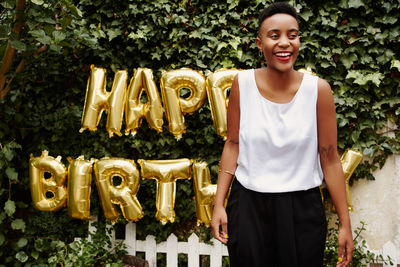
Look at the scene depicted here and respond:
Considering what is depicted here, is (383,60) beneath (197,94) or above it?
above

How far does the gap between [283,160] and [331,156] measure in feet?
0.76

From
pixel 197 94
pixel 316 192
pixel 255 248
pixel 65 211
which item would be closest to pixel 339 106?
pixel 197 94

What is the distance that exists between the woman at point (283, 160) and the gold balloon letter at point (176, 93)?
1.15 metres

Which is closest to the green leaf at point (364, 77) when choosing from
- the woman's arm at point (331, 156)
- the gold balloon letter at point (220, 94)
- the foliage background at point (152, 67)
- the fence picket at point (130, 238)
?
the foliage background at point (152, 67)

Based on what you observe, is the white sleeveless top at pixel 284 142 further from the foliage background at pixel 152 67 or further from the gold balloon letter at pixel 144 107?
the foliage background at pixel 152 67

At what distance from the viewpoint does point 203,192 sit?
2615 millimetres

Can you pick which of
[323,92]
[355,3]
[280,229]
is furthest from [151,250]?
[355,3]

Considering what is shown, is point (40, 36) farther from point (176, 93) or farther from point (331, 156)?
point (331, 156)

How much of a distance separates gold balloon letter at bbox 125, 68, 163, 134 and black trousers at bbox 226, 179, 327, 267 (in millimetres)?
1399

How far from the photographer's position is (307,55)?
2898 millimetres

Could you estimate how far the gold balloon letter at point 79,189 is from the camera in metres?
2.71

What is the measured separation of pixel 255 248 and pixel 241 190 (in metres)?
0.25

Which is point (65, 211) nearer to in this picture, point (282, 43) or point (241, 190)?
point (241, 190)

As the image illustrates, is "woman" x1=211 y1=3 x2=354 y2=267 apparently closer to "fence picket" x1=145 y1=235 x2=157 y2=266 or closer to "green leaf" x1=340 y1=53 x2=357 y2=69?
"green leaf" x1=340 y1=53 x2=357 y2=69
